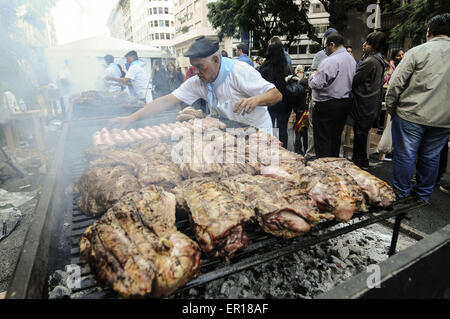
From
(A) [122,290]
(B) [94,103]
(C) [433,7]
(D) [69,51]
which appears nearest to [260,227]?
(A) [122,290]

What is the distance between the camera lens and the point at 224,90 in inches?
155

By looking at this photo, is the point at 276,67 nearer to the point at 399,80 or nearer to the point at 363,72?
the point at 363,72

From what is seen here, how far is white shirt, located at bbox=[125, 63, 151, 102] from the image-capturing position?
8844 millimetres

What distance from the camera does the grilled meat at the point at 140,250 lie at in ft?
3.93

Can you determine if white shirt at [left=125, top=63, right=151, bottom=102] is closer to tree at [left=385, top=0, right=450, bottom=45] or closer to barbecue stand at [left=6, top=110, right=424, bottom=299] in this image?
barbecue stand at [left=6, top=110, right=424, bottom=299]

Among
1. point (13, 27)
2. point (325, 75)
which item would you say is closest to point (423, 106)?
point (325, 75)

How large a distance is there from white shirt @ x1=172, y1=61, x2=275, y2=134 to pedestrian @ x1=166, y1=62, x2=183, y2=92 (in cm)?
961

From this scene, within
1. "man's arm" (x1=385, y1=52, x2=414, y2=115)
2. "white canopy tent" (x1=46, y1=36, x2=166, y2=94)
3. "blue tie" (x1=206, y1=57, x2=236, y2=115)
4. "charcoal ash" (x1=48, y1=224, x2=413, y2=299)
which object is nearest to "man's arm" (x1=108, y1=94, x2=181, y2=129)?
"blue tie" (x1=206, y1=57, x2=236, y2=115)

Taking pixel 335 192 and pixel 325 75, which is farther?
pixel 325 75

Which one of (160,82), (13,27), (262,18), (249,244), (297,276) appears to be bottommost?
(297,276)

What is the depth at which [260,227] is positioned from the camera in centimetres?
182

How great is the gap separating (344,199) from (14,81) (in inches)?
388

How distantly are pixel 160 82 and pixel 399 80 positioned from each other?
11.9 metres

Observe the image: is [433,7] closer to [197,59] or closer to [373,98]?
[373,98]
